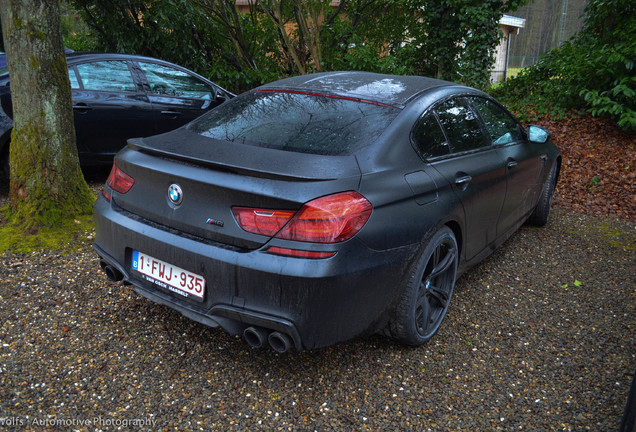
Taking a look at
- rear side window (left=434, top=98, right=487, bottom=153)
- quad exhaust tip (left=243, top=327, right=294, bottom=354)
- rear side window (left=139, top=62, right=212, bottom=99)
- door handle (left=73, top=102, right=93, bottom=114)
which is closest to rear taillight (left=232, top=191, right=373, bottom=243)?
quad exhaust tip (left=243, top=327, right=294, bottom=354)

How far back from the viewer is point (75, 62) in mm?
5453

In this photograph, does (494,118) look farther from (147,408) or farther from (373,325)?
(147,408)

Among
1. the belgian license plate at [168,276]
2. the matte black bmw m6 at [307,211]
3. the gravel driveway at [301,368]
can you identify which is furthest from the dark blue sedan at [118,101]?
the belgian license plate at [168,276]

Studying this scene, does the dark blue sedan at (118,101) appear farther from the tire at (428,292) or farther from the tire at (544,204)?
the tire at (428,292)

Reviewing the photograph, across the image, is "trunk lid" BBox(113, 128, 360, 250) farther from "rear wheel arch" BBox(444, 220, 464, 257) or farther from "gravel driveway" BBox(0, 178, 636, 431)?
"rear wheel arch" BBox(444, 220, 464, 257)

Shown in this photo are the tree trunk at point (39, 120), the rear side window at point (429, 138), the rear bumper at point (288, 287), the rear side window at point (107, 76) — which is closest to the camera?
the rear bumper at point (288, 287)

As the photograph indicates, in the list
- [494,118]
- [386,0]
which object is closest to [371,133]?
[494,118]

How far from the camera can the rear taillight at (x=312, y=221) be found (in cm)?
215

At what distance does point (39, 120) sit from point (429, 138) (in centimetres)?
317

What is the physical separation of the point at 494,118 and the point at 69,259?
349cm

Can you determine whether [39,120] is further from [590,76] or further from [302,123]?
[590,76]

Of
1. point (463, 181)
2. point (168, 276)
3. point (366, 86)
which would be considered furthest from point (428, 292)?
point (168, 276)

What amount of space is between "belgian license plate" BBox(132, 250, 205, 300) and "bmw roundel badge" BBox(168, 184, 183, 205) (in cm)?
31

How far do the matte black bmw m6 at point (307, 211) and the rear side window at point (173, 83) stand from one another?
10.9 feet
